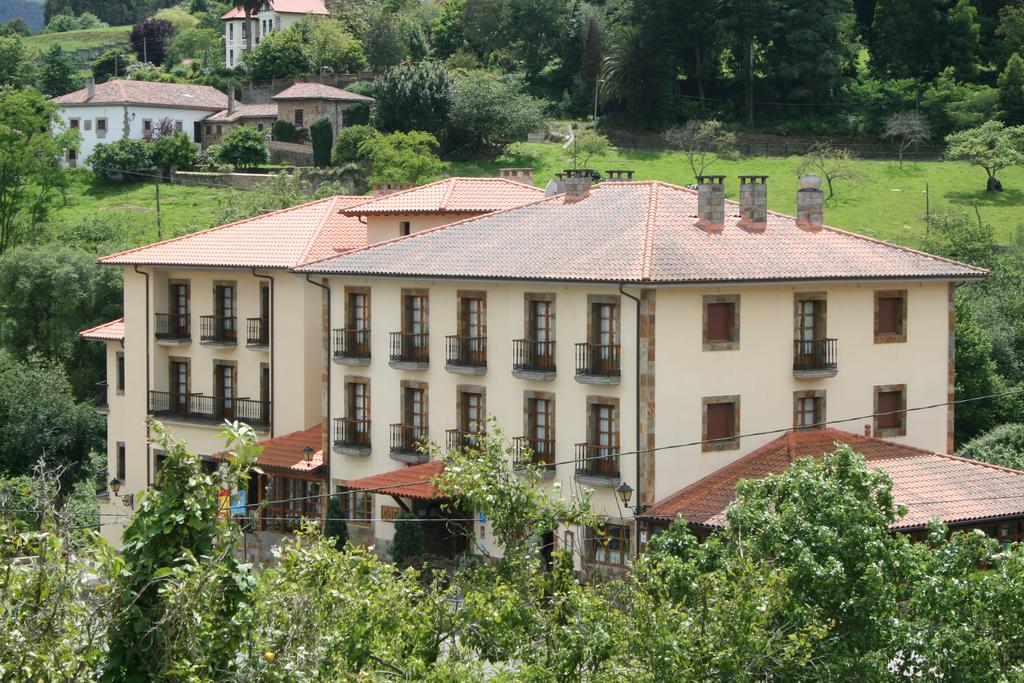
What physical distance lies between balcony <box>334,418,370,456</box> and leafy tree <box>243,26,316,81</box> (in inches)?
3286

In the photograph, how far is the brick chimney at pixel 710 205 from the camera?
131 feet

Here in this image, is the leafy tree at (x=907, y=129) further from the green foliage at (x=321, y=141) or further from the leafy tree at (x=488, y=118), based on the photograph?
the green foliage at (x=321, y=141)

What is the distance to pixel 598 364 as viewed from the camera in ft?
124

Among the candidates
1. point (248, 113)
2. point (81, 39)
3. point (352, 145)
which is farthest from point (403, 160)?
point (81, 39)

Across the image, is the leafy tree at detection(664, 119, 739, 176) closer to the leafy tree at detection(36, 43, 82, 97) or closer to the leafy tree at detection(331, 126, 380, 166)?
the leafy tree at detection(331, 126, 380, 166)

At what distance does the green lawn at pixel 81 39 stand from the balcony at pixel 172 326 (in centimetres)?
13992

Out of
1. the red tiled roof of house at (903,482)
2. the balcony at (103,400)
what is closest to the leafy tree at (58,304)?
the balcony at (103,400)

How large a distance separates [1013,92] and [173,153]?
47.6m

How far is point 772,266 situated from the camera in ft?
126

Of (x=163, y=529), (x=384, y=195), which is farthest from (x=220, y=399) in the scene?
(x=163, y=529)

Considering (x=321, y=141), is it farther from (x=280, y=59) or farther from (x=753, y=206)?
(x=753, y=206)

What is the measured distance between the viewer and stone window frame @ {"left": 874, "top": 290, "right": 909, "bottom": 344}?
132 feet

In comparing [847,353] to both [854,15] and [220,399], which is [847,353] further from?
[854,15]

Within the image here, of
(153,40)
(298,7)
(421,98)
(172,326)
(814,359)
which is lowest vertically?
(172,326)
